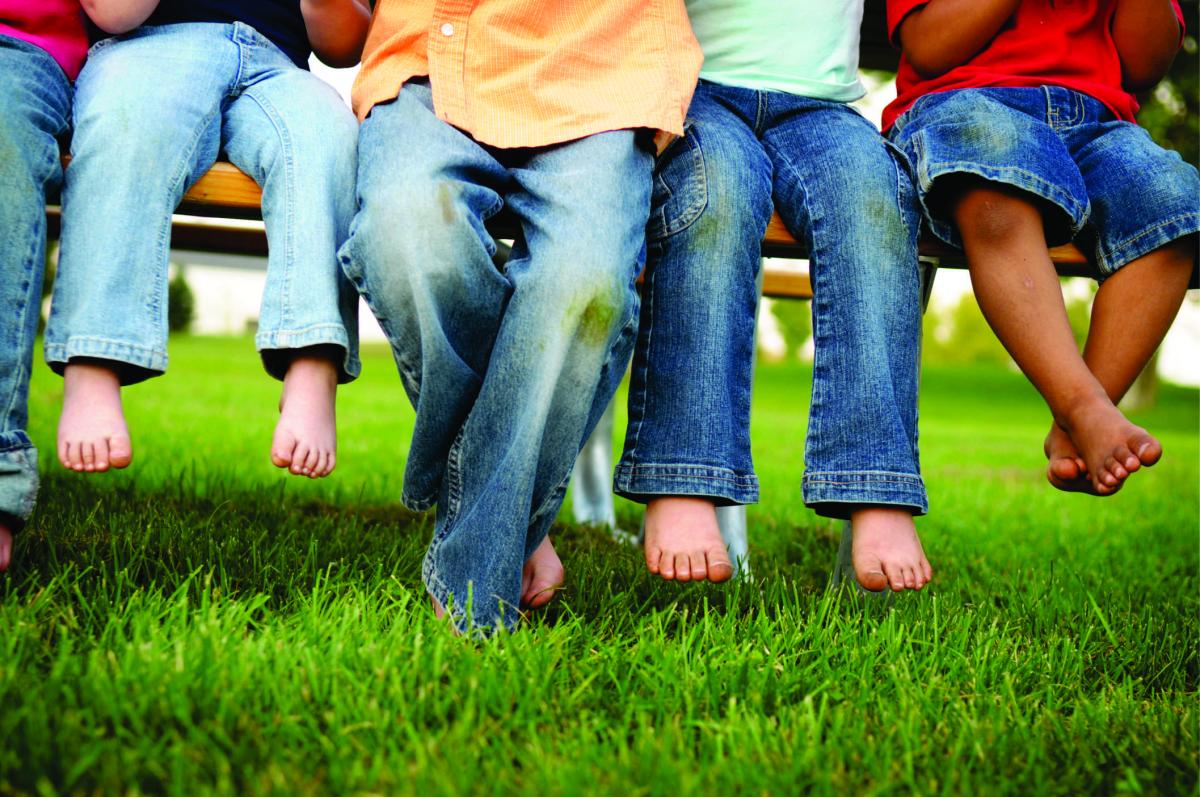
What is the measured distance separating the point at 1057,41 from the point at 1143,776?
153cm

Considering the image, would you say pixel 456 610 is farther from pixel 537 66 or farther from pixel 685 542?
pixel 537 66

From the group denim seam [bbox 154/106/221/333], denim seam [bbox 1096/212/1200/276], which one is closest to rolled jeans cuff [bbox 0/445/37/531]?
denim seam [bbox 154/106/221/333]

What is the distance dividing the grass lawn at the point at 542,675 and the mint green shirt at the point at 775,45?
3.45ft

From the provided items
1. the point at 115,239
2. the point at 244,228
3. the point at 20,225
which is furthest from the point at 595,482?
the point at 20,225

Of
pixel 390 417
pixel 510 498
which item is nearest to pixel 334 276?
pixel 510 498

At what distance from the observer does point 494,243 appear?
165cm

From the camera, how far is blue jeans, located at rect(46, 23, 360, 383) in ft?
5.09

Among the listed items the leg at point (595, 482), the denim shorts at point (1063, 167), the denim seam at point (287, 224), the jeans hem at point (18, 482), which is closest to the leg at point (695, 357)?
the denim shorts at point (1063, 167)

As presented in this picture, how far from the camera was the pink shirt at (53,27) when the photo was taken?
5.55ft

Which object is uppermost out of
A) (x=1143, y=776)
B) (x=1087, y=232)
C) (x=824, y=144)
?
(x=824, y=144)

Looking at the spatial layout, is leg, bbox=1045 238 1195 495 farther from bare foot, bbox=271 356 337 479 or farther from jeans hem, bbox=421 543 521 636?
bare foot, bbox=271 356 337 479

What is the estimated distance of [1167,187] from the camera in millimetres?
1849

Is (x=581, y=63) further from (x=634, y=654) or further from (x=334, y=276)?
(x=634, y=654)

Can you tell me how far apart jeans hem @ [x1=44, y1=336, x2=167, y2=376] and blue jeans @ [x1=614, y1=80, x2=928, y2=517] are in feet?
2.64
